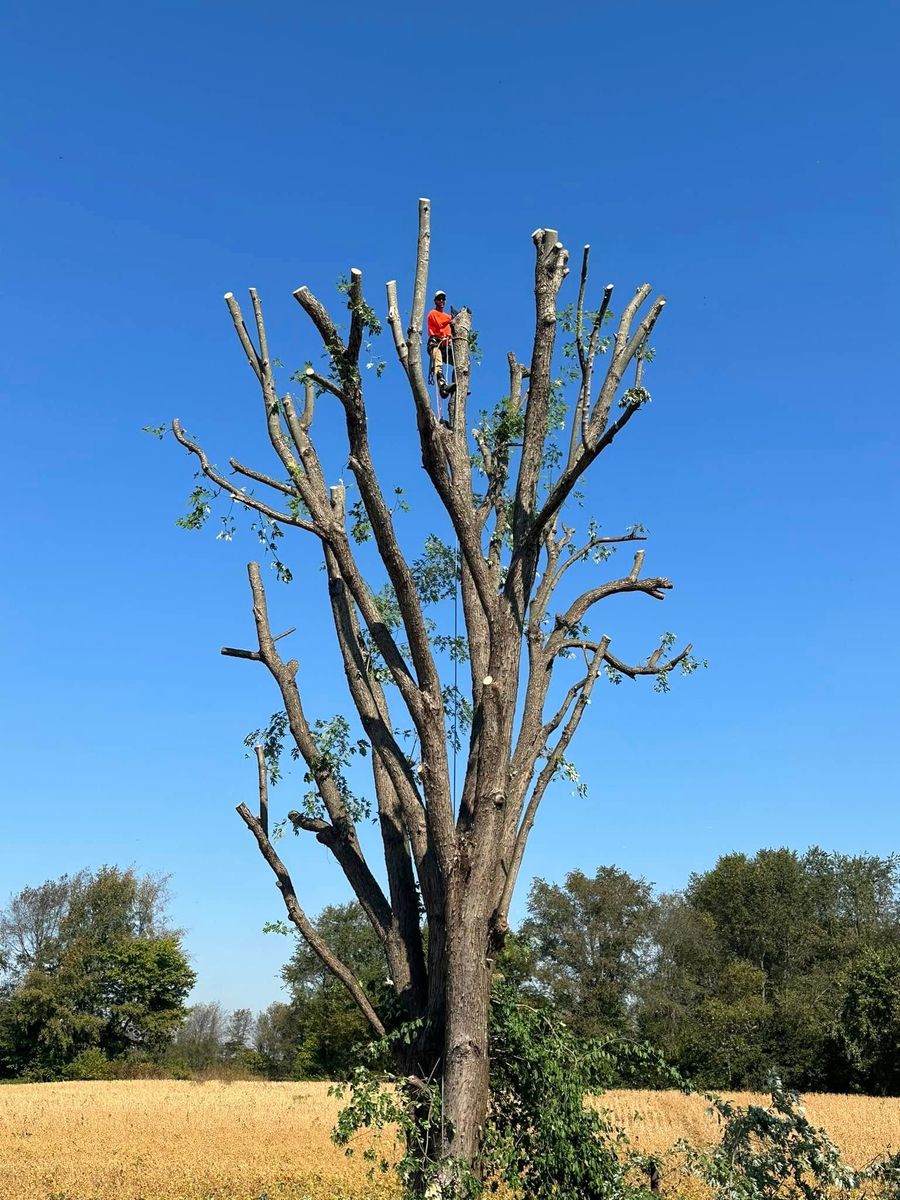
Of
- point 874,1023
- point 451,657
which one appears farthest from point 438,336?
point 874,1023

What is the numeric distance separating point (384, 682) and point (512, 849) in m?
1.99

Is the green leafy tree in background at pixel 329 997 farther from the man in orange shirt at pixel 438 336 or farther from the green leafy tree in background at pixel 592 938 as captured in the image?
the man in orange shirt at pixel 438 336

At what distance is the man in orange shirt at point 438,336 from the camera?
29.0ft

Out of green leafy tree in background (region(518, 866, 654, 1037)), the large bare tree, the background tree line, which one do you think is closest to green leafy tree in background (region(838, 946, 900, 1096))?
the background tree line

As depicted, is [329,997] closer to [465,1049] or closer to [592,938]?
[592,938]

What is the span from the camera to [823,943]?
49781mm

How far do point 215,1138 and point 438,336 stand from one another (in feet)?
60.1

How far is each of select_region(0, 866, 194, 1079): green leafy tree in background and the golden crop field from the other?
14.9 m

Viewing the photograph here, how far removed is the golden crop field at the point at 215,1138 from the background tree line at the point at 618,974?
8816 millimetres

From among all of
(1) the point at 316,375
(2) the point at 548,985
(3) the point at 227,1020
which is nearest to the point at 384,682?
(1) the point at 316,375

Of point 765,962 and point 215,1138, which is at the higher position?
point 765,962

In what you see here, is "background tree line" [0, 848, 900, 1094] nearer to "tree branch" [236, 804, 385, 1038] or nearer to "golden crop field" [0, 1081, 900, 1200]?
"golden crop field" [0, 1081, 900, 1200]

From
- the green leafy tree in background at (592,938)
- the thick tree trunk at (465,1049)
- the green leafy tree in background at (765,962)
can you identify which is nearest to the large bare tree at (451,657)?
the thick tree trunk at (465,1049)

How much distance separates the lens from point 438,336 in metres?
8.85
